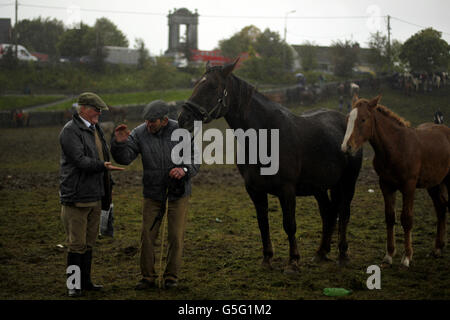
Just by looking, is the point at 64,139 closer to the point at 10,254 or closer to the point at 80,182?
the point at 80,182

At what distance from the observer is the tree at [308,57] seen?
48062mm

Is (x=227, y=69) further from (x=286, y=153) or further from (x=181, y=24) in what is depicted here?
(x=181, y=24)

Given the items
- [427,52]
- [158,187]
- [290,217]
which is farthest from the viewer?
[427,52]

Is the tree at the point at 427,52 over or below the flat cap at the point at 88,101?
over

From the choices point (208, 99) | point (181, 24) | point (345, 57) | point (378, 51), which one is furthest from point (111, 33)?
point (208, 99)

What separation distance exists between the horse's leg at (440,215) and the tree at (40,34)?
242ft

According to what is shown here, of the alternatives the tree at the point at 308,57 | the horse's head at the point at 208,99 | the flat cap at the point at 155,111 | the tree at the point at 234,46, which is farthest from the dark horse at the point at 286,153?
the tree at the point at 234,46

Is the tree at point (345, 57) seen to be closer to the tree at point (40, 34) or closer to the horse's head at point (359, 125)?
the horse's head at point (359, 125)

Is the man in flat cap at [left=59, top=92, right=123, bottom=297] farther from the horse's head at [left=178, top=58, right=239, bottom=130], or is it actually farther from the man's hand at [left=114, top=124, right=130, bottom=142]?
the horse's head at [left=178, top=58, right=239, bottom=130]

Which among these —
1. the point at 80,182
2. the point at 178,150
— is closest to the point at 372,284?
the point at 178,150

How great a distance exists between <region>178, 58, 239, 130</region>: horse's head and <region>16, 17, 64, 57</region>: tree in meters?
73.6

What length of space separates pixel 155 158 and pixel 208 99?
0.96 meters

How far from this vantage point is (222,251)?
22.1 ft

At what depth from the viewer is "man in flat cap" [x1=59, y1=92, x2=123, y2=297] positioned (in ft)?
15.6
